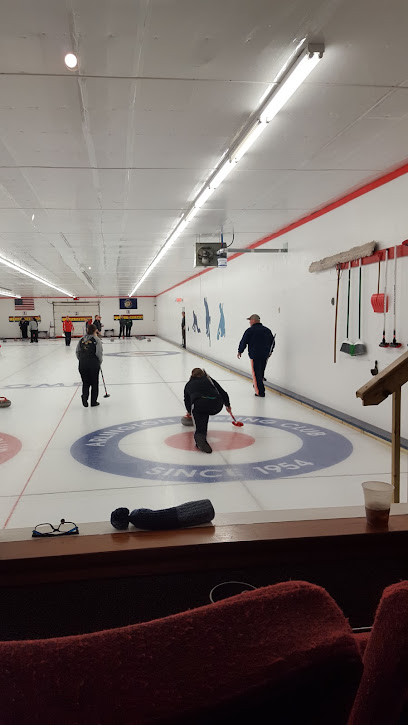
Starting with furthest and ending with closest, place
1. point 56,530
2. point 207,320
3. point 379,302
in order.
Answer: point 207,320 → point 379,302 → point 56,530

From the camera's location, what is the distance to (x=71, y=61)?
3.62 meters

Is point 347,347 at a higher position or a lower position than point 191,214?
lower

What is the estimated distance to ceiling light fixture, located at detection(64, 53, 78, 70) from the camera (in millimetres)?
3549

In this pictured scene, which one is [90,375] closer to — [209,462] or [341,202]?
[209,462]

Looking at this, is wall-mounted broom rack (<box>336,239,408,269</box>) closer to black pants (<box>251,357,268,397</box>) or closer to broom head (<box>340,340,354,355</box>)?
broom head (<box>340,340,354,355</box>)

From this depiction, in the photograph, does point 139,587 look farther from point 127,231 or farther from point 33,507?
point 127,231

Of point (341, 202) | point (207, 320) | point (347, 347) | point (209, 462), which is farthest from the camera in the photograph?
point (207, 320)

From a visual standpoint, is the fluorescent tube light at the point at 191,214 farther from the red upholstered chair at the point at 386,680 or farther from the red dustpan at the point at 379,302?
the red upholstered chair at the point at 386,680

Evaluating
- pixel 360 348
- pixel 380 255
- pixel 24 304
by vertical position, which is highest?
pixel 24 304

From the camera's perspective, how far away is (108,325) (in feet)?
125

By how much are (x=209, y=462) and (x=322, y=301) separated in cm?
412

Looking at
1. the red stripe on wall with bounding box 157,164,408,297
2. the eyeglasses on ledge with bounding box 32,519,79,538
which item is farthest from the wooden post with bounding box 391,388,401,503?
the red stripe on wall with bounding box 157,164,408,297

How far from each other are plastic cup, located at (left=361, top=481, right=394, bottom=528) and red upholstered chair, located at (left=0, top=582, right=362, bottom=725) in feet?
4.72

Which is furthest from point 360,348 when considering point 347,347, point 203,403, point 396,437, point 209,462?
point 396,437
